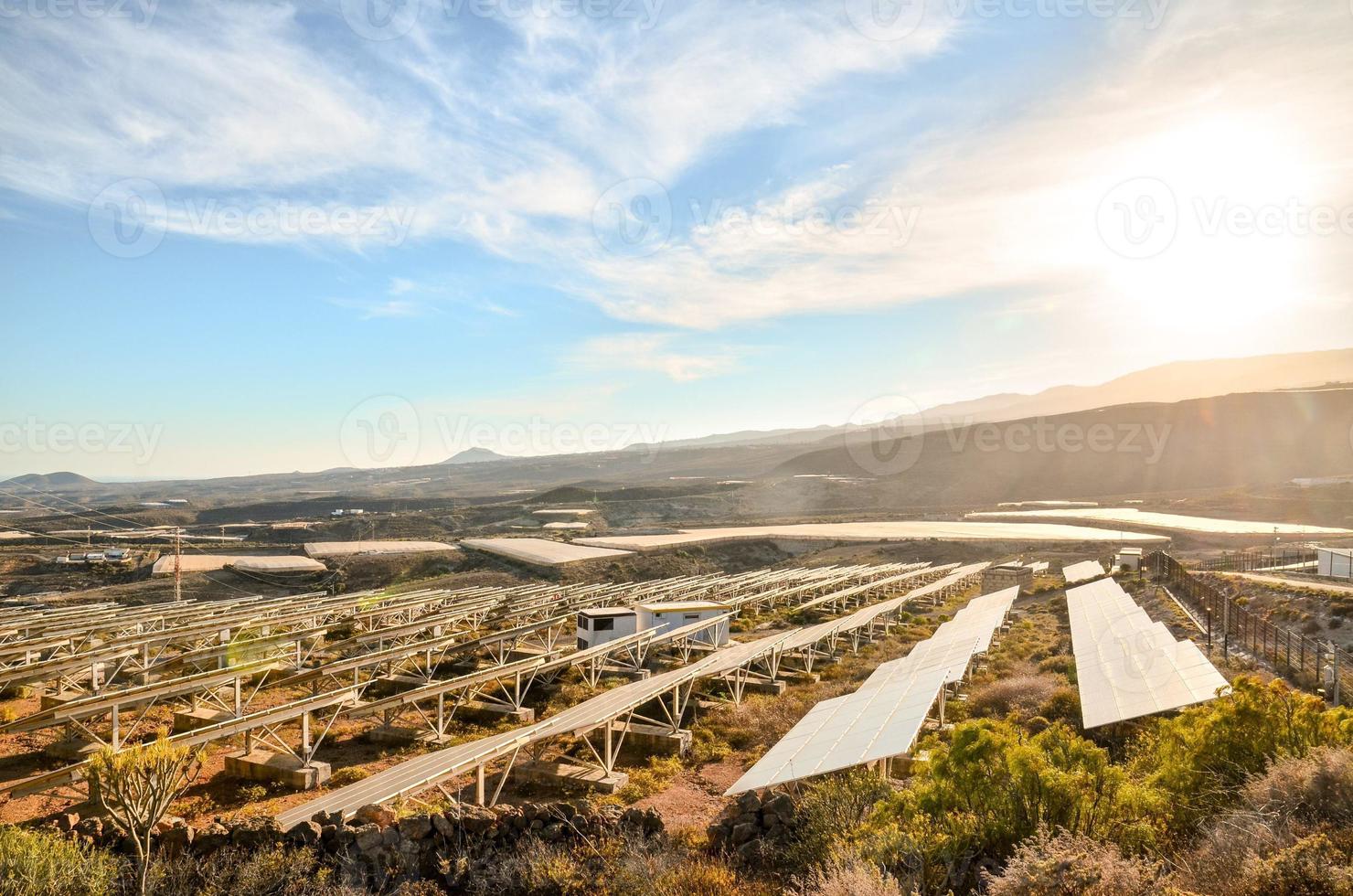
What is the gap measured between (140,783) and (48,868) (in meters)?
1.08

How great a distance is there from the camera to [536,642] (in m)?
31.4

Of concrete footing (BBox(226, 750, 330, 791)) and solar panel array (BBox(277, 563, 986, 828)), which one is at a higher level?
solar panel array (BBox(277, 563, 986, 828))

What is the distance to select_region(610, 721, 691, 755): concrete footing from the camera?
700 inches

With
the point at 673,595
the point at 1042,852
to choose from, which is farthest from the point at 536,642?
the point at 1042,852

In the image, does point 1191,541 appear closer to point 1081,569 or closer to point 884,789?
point 1081,569

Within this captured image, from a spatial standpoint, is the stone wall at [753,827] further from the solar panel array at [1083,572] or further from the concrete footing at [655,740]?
the solar panel array at [1083,572]

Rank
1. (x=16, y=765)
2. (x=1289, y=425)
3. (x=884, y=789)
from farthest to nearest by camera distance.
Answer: (x=1289, y=425) → (x=16, y=765) → (x=884, y=789)

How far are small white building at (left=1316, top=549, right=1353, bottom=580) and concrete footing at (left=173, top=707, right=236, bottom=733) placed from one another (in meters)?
42.1

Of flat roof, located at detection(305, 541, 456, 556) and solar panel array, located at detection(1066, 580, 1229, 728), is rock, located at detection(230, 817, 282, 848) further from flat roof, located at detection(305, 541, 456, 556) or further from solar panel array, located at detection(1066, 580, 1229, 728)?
flat roof, located at detection(305, 541, 456, 556)

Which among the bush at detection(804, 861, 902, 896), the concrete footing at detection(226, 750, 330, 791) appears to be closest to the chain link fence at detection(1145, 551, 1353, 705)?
the bush at detection(804, 861, 902, 896)

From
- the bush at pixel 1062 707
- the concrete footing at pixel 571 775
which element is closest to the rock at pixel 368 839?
the concrete footing at pixel 571 775

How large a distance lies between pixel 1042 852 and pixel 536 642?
26147mm

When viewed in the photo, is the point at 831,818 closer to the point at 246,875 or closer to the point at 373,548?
the point at 246,875

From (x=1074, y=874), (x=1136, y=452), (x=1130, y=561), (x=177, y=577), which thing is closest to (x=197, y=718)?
(x=1074, y=874)
